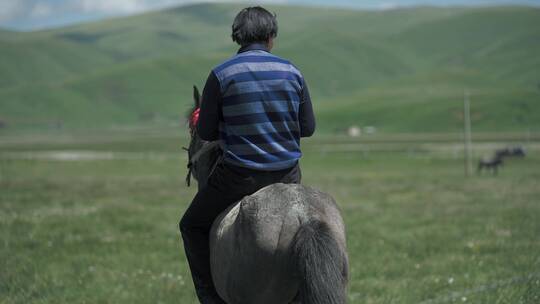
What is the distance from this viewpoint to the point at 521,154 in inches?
2270

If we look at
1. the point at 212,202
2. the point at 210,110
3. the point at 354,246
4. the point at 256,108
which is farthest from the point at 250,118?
the point at 354,246

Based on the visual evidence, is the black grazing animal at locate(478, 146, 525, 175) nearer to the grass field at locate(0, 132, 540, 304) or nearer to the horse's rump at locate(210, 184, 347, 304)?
the grass field at locate(0, 132, 540, 304)

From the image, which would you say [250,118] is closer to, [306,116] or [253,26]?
[306,116]

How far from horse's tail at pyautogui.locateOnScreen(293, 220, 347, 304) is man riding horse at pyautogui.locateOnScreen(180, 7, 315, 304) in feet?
2.76

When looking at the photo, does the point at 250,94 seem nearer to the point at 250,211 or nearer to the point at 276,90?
the point at 276,90

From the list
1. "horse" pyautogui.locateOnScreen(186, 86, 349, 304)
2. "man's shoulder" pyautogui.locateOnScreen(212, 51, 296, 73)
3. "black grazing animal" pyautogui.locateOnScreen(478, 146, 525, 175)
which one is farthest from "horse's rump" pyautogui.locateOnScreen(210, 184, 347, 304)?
"black grazing animal" pyautogui.locateOnScreen(478, 146, 525, 175)

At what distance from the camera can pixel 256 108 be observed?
528cm

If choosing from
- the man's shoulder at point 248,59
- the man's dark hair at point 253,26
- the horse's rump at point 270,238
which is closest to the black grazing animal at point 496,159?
the man's dark hair at point 253,26

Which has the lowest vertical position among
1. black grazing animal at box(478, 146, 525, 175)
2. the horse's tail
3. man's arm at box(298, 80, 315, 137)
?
black grazing animal at box(478, 146, 525, 175)

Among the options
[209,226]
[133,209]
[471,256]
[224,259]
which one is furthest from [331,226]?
[133,209]

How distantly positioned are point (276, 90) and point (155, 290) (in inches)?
202

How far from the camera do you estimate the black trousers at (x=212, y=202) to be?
17.4 feet

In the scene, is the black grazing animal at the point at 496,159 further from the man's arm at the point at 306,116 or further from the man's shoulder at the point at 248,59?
the man's shoulder at the point at 248,59

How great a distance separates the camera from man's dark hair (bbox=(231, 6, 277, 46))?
554 cm
